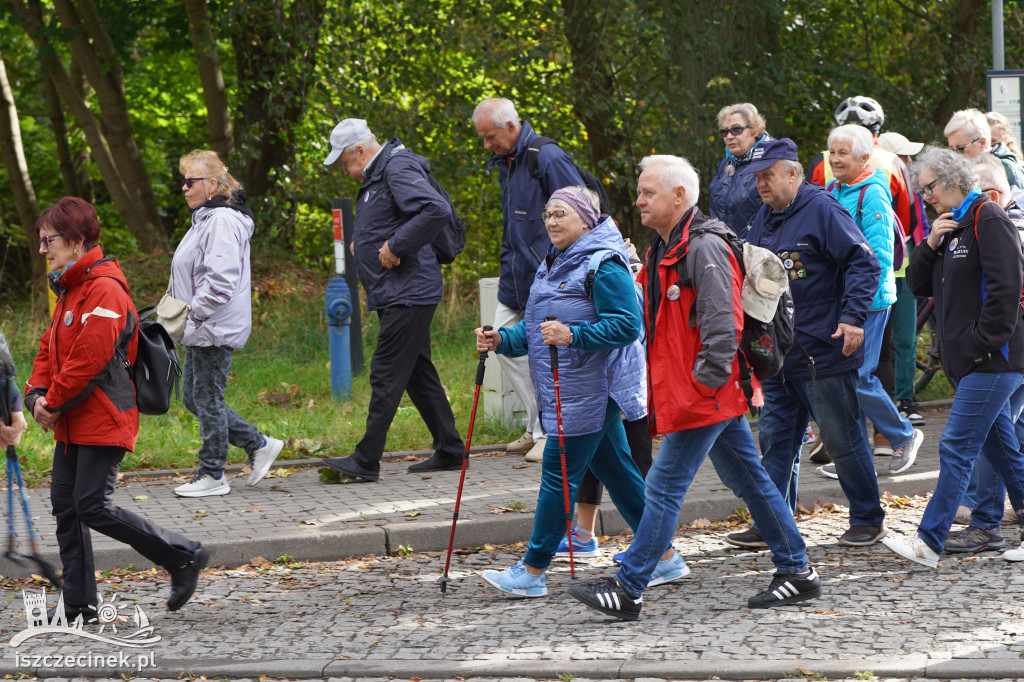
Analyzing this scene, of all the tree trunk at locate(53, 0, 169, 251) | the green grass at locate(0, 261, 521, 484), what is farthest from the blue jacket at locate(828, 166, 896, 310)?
the tree trunk at locate(53, 0, 169, 251)

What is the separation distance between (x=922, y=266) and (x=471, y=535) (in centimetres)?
271

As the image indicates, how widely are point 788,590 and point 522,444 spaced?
3.60m

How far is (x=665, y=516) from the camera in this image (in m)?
5.17

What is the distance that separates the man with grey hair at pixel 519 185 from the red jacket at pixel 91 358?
2.85 metres

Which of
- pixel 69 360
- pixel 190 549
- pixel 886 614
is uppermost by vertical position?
pixel 69 360

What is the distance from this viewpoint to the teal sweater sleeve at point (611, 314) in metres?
5.23

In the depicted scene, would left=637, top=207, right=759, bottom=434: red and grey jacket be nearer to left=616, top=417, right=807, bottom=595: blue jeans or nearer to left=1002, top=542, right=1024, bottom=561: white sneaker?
left=616, top=417, right=807, bottom=595: blue jeans

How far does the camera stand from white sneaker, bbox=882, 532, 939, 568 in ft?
18.8

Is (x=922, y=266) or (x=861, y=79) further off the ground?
(x=861, y=79)

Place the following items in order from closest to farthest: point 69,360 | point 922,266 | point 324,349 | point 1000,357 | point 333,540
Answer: point 69,360 → point 1000,357 → point 922,266 → point 333,540 → point 324,349

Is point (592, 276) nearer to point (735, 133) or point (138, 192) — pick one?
point (735, 133)

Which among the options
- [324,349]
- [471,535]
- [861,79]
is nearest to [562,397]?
[471,535]

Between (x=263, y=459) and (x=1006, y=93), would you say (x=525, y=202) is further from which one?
(x=1006, y=93)


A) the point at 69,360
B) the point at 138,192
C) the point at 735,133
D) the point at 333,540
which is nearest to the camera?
the point at 69,360
